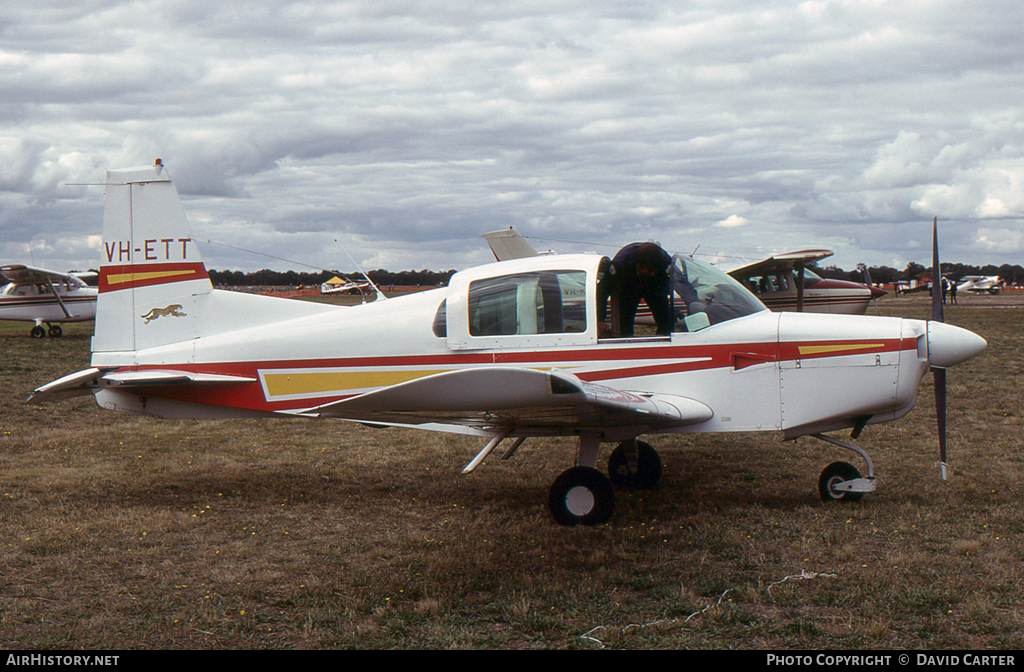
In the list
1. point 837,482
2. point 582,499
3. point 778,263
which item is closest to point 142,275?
point 582,499

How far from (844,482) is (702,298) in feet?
5.99

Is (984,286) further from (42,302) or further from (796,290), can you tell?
(42,302)

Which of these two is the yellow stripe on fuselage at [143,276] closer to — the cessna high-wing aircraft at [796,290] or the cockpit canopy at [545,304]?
the cockpit canopy at [545,304]

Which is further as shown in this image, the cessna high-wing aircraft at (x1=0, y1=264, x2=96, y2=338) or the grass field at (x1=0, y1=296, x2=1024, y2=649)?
the cessna high-wing aircraft at (x1=0, y1=264, x2=96, y2=338)

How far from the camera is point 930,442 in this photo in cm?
823

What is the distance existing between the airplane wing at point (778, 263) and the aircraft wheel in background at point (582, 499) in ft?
35.8

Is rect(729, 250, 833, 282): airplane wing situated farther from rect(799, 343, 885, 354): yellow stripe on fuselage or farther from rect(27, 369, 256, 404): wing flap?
rect(27, 369, 256, 404): wing flap

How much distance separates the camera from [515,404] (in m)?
4.40

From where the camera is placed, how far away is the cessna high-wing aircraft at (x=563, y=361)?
557 centimetres

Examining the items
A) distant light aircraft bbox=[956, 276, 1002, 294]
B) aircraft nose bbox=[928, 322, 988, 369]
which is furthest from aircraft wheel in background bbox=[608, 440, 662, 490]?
distant light aircraft bbox=[956, 276, 1002, 294]

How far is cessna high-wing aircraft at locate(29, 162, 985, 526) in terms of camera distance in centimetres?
557

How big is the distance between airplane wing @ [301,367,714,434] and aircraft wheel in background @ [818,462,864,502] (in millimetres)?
1261

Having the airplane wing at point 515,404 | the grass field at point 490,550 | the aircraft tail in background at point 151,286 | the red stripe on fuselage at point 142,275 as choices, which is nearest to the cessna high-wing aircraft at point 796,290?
the grass field at point 490,550
